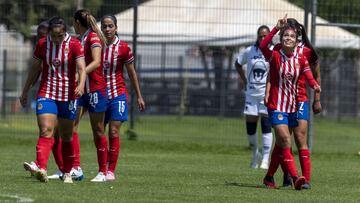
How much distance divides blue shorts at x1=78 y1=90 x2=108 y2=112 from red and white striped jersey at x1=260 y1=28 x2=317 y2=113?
2.07 m

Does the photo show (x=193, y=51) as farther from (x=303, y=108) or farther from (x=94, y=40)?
(x=303, y=108)

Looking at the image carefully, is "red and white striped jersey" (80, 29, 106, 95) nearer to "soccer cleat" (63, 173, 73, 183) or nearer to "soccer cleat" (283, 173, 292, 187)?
"soccer cleat" (63, 173, 73, 183)

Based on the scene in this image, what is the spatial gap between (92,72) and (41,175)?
4.99ft

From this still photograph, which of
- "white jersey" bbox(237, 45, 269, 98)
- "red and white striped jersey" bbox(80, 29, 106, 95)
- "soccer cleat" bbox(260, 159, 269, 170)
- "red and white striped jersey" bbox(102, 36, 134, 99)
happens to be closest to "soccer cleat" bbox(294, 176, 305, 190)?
"red and white striped jersey" bbox(102, 36, 134, 99)

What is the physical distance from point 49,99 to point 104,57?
1130mm

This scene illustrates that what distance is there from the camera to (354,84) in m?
23.1

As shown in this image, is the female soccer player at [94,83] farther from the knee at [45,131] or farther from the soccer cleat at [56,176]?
the knee at [45,131]

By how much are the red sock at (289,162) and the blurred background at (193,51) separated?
8666mm

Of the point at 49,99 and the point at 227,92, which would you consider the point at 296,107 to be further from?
the point at 227,92

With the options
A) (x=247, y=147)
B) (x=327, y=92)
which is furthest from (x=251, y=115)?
(x=327, y=92)

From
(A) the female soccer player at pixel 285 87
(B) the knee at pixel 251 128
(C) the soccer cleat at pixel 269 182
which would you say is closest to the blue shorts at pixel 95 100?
(A) the female soccer player at pixel 285 87

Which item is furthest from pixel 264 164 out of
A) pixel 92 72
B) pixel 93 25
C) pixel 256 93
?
pixel 93 25

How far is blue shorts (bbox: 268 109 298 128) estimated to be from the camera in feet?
42.0

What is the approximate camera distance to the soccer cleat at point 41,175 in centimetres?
1255
